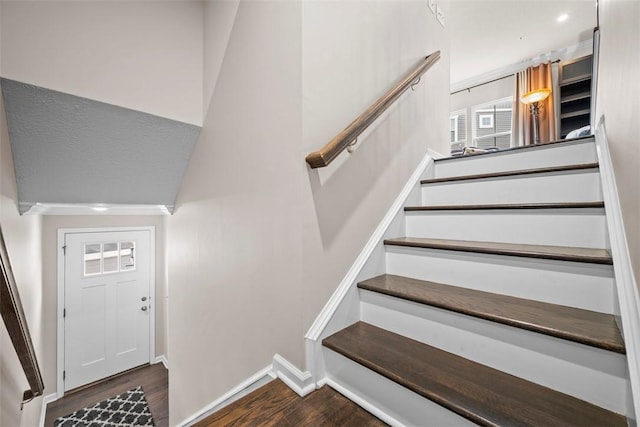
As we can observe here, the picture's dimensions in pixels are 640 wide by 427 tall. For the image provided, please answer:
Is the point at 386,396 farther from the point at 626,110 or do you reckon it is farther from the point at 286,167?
the point at 626,110

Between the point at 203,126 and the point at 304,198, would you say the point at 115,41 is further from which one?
the point at 304,198

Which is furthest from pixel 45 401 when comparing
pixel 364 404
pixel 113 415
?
pixel 364 404

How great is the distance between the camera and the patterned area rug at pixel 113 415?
11.2 ft

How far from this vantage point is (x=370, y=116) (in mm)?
1203

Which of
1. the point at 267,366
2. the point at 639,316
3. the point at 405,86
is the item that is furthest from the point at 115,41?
the point at 639,316

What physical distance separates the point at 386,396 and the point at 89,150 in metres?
2.13

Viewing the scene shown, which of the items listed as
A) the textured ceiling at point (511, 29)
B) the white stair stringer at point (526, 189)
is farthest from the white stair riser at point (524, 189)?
the textured ceiling at point (511, 29)

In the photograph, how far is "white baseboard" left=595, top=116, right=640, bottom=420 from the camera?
0.63 metres

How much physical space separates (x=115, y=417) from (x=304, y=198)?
14.4 feet

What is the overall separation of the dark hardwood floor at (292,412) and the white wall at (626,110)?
89 centimetres

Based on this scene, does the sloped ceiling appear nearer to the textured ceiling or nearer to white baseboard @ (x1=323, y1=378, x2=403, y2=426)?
white baseboard @ (x1=323, y1=378, x2=403, y2=426)

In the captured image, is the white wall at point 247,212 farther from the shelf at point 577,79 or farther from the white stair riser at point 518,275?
the shelf at point 577,79

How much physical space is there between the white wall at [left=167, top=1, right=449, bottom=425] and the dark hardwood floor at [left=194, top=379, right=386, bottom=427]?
141 mm

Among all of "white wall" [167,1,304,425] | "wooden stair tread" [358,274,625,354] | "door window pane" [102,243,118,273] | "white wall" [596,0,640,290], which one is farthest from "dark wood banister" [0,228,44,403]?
"door window pane" [102,243,118,273]
